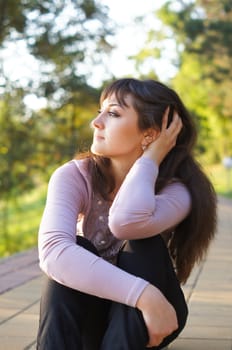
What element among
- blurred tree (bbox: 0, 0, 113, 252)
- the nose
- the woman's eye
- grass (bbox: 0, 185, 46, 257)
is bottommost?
grass (bbox: 0, 185, 46, 257)

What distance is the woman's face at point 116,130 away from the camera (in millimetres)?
2699

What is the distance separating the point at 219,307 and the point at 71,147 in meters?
12.0

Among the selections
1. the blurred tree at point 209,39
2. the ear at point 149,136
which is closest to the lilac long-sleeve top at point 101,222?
the ear at point 149,136

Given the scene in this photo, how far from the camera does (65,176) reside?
2717 millimetres

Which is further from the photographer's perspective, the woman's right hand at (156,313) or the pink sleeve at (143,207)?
the pink sleeve at (143,207)

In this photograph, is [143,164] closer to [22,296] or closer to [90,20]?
[22,296]

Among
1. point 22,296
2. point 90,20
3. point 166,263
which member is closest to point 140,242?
point 166,263

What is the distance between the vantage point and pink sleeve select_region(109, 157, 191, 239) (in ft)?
8.13

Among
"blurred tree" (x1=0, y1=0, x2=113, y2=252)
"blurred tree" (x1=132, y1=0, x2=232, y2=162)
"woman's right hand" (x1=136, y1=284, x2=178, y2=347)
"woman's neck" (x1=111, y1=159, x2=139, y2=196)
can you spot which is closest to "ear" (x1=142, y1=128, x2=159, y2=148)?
"woman's neck" (x1=111, y1=159, x2=139, y2=196)

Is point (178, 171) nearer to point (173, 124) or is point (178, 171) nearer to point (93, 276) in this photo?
point (173, 124)

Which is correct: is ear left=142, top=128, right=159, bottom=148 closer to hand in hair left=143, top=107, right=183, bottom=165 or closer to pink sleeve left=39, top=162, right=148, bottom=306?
hand in hair left=143, top=107, right=183, bottom=165

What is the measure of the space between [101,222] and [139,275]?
1.26 feet

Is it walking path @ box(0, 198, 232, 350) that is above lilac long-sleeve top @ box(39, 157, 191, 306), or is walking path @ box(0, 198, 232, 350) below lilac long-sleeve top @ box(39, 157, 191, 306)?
below

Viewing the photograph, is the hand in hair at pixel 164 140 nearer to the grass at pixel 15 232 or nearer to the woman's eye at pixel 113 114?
the woman's eye at pixel 113 114
